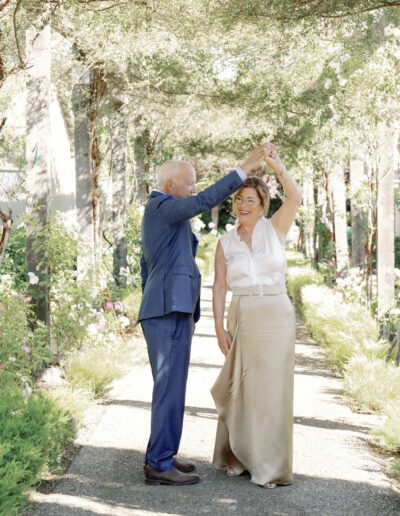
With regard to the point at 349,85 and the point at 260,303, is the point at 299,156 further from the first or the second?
the point at 260,303

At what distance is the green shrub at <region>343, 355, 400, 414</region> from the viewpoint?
7.20m

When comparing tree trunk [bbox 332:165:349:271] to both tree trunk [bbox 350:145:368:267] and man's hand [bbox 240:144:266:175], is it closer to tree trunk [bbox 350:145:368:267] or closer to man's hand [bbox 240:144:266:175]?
tree trunk [bbox 350:145:368:267]

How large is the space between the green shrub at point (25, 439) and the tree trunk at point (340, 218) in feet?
29.9

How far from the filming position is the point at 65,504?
183 inches

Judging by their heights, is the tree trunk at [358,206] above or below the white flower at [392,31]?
below

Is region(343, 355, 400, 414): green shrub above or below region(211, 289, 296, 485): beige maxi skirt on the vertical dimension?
below

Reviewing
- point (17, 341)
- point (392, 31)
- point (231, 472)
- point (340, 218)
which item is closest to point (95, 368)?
point (17, 341)

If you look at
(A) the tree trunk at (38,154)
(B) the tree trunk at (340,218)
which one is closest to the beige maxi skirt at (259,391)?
(A) the tree trunk at (38,154)

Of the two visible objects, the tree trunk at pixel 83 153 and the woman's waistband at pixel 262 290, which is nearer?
the woman's waistband at pixel 262 290

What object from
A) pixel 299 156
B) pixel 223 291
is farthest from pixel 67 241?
pixel 299 156

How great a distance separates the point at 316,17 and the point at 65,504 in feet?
11.8

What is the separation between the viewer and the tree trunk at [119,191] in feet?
43.2

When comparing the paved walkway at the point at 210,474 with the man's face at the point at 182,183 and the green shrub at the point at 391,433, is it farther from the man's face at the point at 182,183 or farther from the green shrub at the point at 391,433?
the man's face at the point at 182,183

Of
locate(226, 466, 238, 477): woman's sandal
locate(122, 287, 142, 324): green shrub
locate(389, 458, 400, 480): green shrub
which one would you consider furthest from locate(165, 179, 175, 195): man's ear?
locate(122, 287, 142, 324): green shrub
